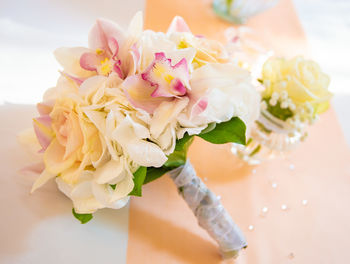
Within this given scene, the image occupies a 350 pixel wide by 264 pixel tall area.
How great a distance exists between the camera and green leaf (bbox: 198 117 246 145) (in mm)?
408

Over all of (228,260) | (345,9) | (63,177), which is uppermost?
(345,9)

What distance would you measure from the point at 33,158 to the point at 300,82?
0.49 meters

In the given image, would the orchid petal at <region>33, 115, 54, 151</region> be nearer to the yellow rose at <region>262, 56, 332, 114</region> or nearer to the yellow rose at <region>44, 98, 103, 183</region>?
the yellow rose at <region>44, 98, 103, 183</region>

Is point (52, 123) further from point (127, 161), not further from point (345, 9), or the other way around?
point (345, 9)

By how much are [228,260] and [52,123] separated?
0.37m

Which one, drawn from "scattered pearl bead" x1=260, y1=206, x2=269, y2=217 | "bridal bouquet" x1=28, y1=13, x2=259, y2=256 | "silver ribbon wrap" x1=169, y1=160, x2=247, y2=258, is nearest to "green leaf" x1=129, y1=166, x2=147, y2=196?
"bridal bouquet" x1=28, y1=13, x2=259, y2=256

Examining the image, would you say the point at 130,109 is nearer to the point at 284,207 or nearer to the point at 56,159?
the point at 56,159

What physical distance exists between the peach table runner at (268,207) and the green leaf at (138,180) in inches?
6.3

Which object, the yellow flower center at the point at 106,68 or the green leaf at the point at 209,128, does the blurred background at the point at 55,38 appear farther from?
the green leaf at the point at 209,128

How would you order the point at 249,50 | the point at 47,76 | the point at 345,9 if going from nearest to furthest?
the point at 47,76 → the point at 249,50 → the point at 345,9

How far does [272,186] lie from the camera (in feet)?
2.23

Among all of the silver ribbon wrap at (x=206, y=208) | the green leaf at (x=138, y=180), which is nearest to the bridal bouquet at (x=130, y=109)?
the green leaf at (x=138, y=180)

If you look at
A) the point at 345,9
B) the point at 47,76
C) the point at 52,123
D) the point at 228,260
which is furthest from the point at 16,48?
the point at 345,9

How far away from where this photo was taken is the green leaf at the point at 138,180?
41cm
